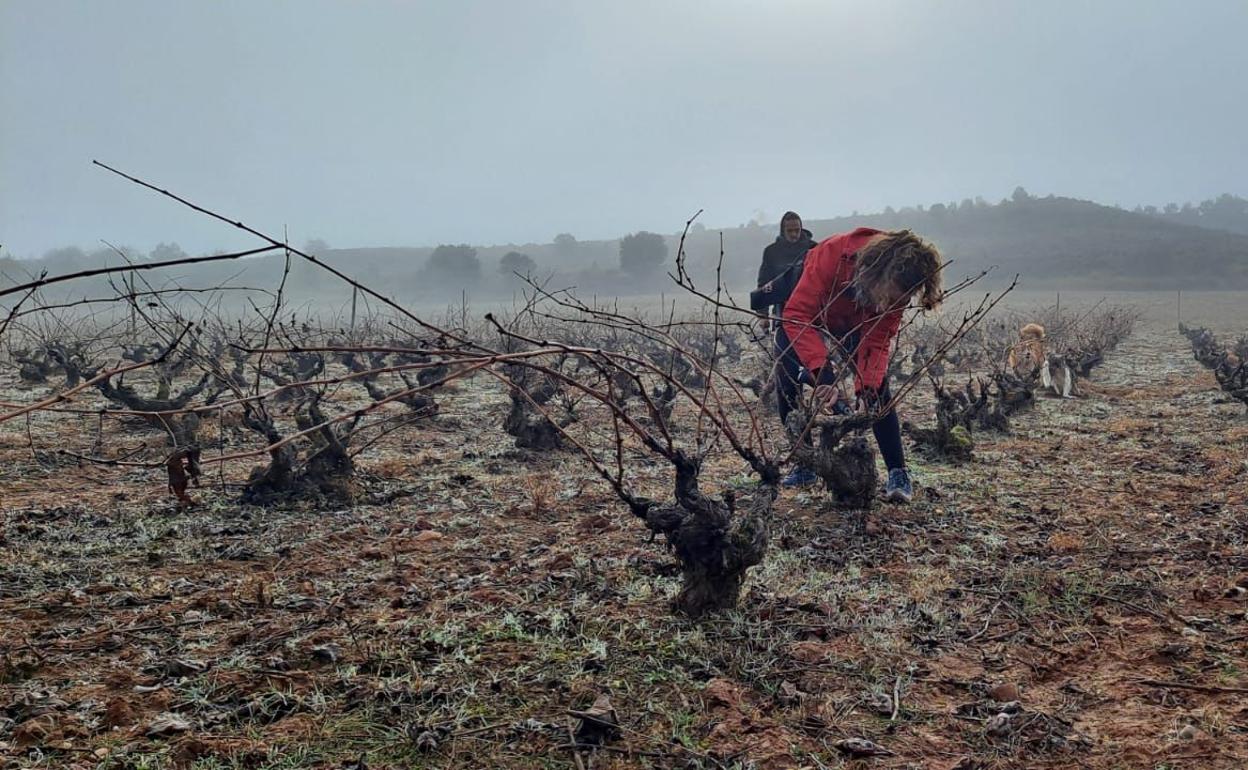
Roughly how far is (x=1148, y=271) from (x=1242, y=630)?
5991cm

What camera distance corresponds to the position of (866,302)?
11.4 feet

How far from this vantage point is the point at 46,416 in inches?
280

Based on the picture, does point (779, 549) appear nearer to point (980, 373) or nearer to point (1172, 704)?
point (1172, 704)

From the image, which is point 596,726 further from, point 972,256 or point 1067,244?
point 1067,244

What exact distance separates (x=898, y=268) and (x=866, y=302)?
10.1 inches

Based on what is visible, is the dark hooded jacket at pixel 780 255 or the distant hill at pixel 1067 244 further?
the distant hill at pixel 1067 244

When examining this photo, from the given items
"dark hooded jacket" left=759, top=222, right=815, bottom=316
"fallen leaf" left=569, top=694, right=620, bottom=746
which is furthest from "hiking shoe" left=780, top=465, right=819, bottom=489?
"fallen leaf" left=569, top=694, right=620, bottom=746

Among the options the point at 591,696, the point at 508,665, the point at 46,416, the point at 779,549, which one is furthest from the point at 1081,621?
the point at 46,416

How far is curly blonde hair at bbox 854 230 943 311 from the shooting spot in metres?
3.26

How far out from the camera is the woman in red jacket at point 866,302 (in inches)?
129

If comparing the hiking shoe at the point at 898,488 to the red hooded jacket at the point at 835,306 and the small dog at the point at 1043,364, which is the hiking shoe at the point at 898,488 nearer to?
the red hooded jacket at the point at 835,306

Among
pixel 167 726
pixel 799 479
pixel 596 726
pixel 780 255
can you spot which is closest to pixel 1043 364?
pixel 780 255

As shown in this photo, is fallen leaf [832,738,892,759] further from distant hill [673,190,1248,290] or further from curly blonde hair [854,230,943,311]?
distant hill [673,190,1248,290]

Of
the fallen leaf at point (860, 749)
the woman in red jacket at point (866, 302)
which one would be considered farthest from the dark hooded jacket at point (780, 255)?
the fallen leaf at point (860, 749)
